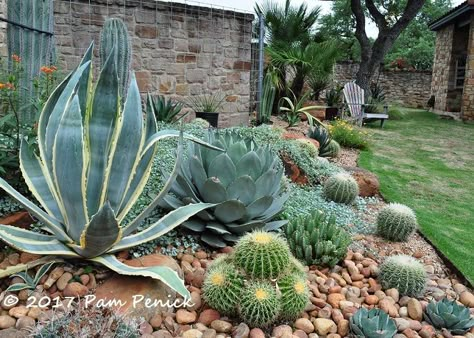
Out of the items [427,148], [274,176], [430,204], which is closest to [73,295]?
[274,176]

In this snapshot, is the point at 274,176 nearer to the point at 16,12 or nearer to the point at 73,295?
the point at 73,295

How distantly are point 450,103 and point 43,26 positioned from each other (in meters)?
14.7

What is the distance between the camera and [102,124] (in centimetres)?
226

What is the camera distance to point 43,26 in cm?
464

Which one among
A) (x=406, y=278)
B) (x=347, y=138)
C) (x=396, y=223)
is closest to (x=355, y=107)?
(x=347, y=138)

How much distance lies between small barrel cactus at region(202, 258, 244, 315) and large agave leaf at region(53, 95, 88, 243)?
2.29 ft

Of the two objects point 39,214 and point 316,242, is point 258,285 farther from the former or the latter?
point 39,214

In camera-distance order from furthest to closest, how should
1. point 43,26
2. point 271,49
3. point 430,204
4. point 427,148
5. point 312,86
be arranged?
point 312,86
point 271,49
point 427,148
point 430,204
point 43,26

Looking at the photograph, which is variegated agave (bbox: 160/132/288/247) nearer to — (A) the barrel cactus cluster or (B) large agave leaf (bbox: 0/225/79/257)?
(A) the barrel cactus cluster

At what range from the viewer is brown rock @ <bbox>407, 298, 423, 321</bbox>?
2.52 m

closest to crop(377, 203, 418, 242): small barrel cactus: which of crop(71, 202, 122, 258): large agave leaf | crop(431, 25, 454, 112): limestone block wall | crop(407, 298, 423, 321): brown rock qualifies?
crop(407, 298, 423, 321): brown rock

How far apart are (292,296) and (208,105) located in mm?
5709

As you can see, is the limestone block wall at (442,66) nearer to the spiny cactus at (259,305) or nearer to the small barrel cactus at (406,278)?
the small barrel cactus at (406,278)

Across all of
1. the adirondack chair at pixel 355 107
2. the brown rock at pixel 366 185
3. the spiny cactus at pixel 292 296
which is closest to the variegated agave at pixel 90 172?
the spiny cactus at pixel 292 296
